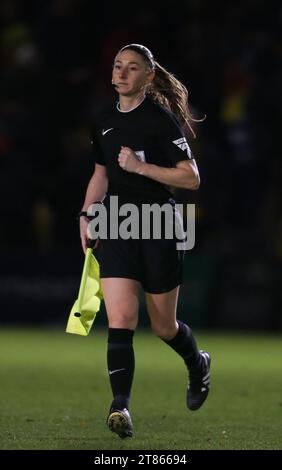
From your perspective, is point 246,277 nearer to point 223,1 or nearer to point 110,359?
point 223,1

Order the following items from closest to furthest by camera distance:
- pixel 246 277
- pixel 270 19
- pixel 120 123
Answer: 1. pixel 120 123
2. pixel 246 277
3. pixel 270 19

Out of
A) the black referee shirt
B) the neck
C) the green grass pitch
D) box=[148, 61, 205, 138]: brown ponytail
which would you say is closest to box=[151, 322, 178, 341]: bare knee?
the green grass pitch

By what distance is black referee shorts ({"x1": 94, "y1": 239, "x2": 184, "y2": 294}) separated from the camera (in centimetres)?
707

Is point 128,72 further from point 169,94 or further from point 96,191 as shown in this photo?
point 96,191

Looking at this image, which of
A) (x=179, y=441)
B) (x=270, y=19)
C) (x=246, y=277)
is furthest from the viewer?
(x=270, y=19)

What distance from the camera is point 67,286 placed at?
1620 cm

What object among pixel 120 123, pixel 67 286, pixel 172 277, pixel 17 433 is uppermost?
pixel 120 123

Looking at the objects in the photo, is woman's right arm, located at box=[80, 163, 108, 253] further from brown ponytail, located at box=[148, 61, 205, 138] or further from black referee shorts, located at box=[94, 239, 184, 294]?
brown ponytail, located at box=[148, 61, 205, 138]

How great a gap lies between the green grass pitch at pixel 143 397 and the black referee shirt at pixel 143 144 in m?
1.36

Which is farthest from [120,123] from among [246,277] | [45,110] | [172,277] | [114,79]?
[45,110]

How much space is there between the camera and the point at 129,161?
22.8 ft

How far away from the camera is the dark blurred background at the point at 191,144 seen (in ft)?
52.5

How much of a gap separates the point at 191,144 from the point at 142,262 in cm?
885

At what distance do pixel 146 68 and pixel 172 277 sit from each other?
3.90 ft
